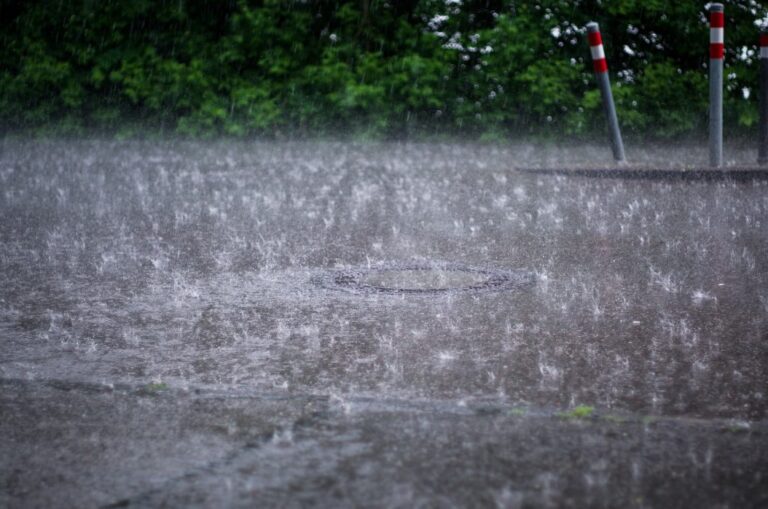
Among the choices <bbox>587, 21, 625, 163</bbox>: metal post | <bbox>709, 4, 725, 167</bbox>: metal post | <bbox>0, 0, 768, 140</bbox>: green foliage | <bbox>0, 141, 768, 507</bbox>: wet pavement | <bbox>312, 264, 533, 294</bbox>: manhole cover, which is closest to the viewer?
<bbox>0, 141, 768, 507</bbox>: wet pavement

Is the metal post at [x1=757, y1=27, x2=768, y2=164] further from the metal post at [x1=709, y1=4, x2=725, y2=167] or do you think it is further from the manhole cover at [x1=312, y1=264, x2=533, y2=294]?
the manhole cover at [x1=312, y1=264, x2=533, y2=294]

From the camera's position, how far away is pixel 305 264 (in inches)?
234

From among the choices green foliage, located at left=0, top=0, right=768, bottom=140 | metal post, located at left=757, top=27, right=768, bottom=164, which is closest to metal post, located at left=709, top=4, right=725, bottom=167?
metal post, located at left=757, top=27, right=768, bottom=164

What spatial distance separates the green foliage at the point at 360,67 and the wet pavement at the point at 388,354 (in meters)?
5.70

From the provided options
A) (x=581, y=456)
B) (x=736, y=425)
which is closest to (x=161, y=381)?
(x=581, y=456)

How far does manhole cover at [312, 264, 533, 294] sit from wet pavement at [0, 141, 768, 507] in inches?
1.0

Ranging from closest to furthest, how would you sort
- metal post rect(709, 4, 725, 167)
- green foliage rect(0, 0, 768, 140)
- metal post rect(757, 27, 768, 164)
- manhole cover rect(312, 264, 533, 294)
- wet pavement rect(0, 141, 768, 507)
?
wet pavement rect(0, 141, 768, 507)
manhole cover rect(312, 264, 533, 294)
metal post rect(709, 4, 725, 167)
metal post rect(757, 27, 768, 164)
green foliage rect(0, 0, 768, 140)

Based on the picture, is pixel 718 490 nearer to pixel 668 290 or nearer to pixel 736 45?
pixel 668 290

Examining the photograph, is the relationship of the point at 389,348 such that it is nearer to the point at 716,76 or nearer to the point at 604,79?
the point at 716,76

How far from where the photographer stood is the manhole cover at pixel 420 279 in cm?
518

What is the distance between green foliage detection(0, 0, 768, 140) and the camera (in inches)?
546

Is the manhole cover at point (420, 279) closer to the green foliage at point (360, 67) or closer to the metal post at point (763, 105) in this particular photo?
the metal post at point (763, 105)

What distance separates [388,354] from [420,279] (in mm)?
1525

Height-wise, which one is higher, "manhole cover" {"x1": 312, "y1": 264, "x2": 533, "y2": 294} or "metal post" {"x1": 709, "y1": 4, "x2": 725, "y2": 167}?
"metal post" {"x1": 709, "y1": 4, "x2": 725, "y2": 167}
